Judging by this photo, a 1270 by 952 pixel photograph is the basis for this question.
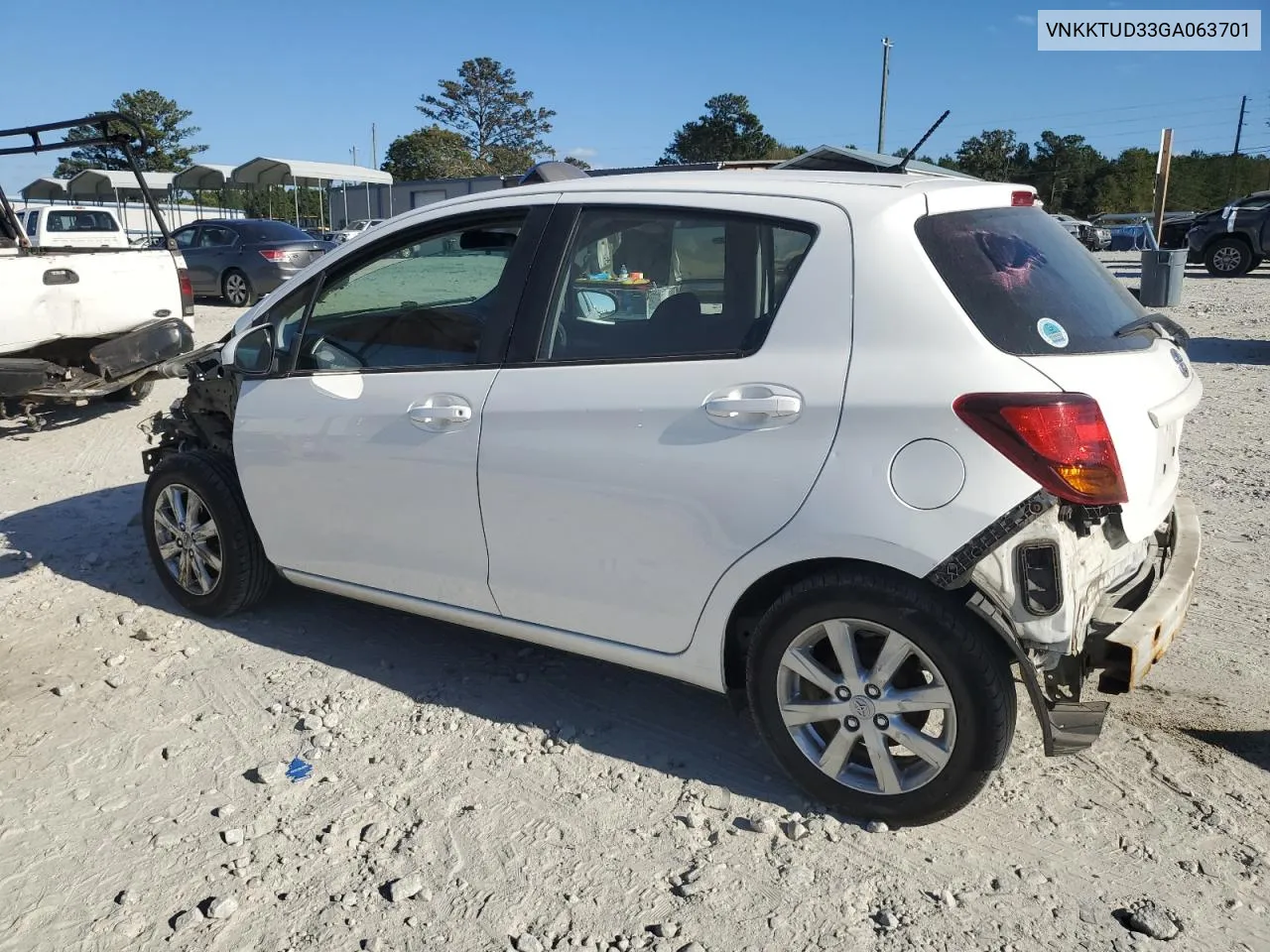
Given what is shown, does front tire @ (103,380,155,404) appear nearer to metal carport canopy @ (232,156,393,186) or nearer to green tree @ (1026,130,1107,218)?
metal carport canopy @ (232,156,393,186)

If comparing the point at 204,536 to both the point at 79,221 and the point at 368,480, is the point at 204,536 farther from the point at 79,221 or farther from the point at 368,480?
the point at 79,221

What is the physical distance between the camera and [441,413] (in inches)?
135

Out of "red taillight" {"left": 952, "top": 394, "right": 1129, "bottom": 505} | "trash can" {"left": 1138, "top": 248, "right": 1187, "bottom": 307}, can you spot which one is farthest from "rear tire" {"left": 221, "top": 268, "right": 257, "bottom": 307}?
"red taillight" {"left": 952, "top": 394, "right": 1129, "bottom": 505}

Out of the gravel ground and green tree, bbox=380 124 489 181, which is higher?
green tree, bbox=380 124 489 181

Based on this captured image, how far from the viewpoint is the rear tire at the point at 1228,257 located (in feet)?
70.2

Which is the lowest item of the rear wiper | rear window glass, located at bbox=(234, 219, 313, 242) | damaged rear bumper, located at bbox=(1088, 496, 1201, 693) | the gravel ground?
the gravel ground

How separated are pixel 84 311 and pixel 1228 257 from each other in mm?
21994

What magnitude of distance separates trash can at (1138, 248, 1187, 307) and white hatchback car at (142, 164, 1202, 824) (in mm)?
12769

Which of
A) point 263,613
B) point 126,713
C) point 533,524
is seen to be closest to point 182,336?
point 263,613

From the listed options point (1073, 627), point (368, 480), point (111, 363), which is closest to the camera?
point (1073, 627)

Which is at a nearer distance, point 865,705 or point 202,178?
point 865,705

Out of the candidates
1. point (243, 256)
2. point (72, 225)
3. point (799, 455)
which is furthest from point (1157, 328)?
point (72, 225)

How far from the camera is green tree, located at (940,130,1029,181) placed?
7519 cm

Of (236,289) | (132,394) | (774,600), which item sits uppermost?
(236,289)
